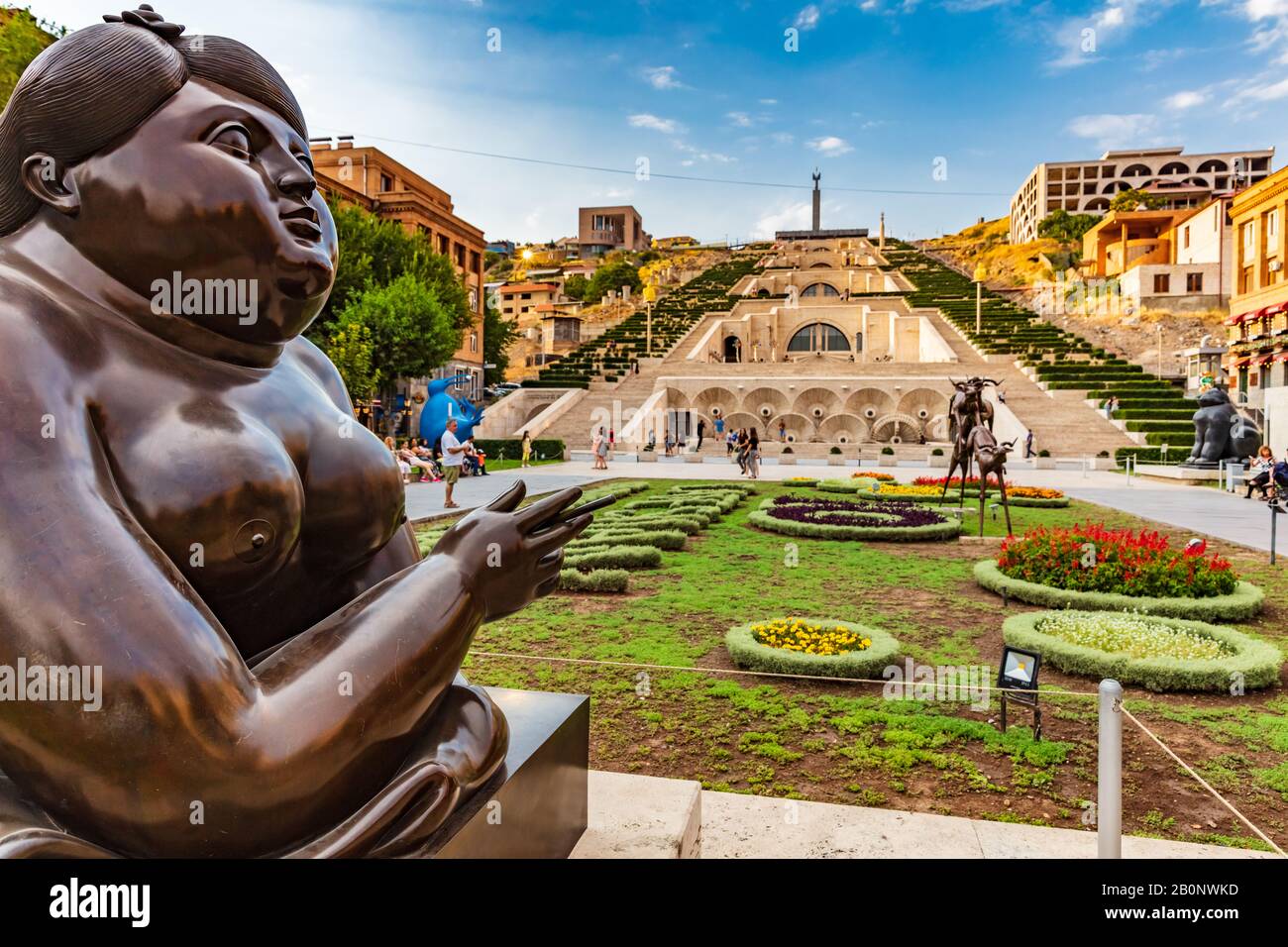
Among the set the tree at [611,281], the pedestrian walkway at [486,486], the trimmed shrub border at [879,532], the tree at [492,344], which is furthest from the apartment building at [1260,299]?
the tree at [611,281]

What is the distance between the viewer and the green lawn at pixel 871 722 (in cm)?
375

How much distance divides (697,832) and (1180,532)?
11869 mm

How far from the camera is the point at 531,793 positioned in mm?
1814

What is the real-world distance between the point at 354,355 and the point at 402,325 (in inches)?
160

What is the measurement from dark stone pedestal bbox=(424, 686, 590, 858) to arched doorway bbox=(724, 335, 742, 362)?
2149 inches

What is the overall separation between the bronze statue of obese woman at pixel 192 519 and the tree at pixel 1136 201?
243 feet

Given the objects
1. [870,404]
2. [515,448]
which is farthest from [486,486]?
[870,404]

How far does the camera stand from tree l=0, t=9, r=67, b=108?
14328 mm

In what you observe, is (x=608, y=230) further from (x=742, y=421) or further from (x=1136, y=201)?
(x=742, y=421)

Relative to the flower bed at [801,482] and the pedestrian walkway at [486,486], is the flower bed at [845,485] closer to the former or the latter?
the flower bed at [801,482]

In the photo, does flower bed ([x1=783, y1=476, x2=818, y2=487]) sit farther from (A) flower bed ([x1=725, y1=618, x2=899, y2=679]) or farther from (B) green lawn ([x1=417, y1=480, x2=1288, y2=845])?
(A) flower bed ([x1=725, y1=618, x2=899, y2=679])

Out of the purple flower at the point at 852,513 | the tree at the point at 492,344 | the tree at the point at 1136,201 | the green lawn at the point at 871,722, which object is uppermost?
the tree at the point at 1136,201
